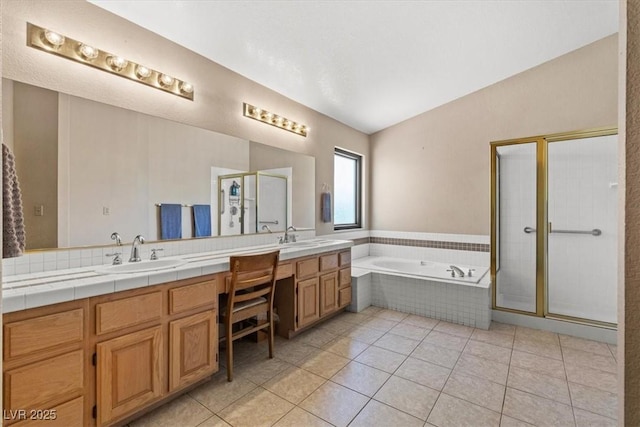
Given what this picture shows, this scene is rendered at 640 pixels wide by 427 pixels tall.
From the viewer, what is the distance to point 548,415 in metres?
1.79

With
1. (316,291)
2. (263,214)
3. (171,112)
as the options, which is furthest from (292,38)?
(316,291)

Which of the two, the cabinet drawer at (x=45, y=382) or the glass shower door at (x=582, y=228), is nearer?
the cabinet drawer at (x=45, y=382)

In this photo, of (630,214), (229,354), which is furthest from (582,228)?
(229,354)

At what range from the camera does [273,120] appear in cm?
321

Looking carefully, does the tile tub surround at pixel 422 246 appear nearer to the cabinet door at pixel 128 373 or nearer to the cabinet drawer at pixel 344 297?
the cabinet drawer at pixel 344 297

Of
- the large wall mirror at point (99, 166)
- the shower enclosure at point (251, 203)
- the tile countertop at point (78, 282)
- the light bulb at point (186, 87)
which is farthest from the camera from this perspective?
the shower enclosure at point (251, 203)

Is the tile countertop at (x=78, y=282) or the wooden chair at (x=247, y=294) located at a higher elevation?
the tile countertop at (x=78, y=282)

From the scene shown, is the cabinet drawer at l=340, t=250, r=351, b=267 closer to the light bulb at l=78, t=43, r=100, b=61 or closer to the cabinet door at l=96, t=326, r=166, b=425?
the cabinet door at l=96, t=326, r=166, b=425

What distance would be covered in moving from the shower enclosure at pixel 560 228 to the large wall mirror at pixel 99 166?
3.02 meters

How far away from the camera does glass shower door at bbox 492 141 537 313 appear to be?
10.6 feet

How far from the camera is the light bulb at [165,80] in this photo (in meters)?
2.27

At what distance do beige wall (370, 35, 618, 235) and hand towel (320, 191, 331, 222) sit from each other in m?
1.05

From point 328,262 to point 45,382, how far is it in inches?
85.4

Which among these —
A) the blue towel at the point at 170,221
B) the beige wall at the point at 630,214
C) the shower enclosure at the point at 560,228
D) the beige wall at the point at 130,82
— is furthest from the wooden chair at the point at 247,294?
the shower enclosure at the point at 560,228
